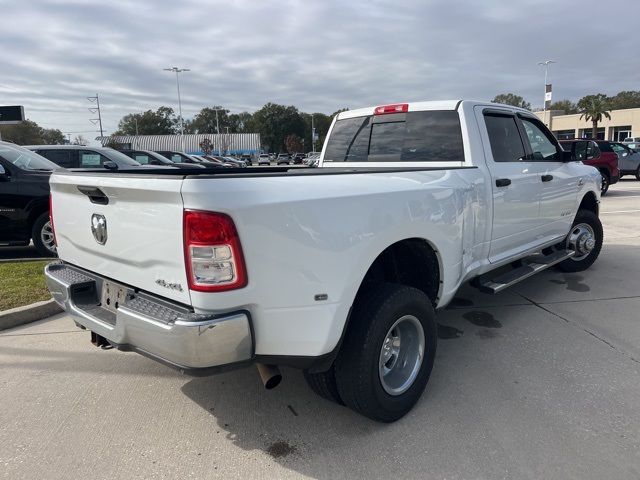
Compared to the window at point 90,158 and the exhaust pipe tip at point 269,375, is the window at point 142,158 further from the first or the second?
the exhaust pipe tip at point 269,375

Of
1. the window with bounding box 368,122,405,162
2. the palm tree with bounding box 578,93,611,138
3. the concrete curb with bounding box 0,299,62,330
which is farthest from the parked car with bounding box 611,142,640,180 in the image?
the palm tree with bounding box 578,93,611,138

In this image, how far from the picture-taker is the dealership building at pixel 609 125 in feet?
209

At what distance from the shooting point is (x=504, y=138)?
4.29m

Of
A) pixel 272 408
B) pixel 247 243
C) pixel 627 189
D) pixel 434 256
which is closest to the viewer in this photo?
pixel 247 243

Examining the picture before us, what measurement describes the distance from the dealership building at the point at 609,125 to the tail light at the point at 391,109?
6422 centimetres

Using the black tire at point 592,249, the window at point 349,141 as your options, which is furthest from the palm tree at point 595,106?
the window at point 349,141

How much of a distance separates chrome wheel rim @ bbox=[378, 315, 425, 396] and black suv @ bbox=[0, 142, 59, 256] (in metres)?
5.89

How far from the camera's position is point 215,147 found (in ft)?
282

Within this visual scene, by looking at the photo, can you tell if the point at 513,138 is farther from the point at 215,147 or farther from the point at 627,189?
the point at 215,147

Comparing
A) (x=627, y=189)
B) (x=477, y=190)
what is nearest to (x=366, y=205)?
(x=477, y=190)

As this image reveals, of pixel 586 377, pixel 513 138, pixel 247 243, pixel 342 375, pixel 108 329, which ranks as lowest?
pixel 586 377

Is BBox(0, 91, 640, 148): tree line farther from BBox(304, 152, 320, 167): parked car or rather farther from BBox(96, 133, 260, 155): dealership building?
BBox(304, 152, 320, 167): parked car

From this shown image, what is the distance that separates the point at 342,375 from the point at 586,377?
194cm

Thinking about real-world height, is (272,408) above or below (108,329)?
below
